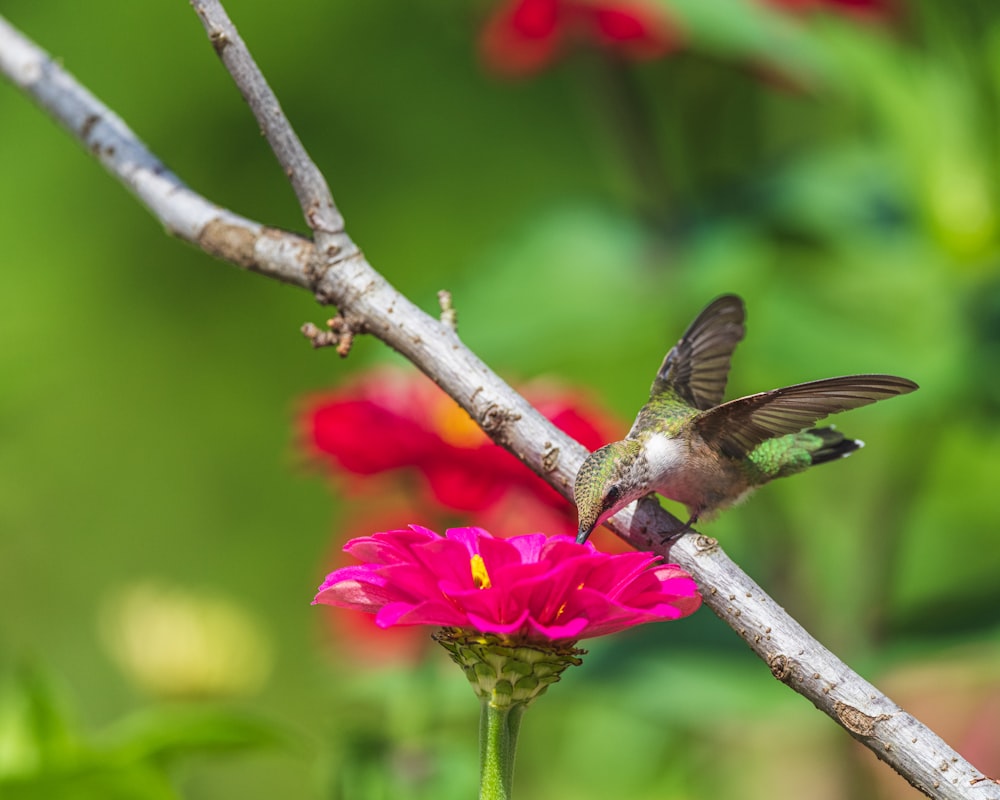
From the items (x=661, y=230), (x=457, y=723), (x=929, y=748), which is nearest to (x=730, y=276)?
(x=661, y=230)

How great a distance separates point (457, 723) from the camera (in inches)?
35.8

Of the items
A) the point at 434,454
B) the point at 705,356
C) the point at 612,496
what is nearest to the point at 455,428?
the point at 434,454

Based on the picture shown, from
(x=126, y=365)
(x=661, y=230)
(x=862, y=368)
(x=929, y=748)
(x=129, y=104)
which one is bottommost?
(x=929, y=748)

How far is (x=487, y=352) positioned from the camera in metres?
0.86

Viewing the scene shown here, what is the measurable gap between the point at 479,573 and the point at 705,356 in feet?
0.62

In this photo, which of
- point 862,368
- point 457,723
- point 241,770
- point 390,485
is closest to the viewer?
point 390,485

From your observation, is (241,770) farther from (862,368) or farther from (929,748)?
(929,748)

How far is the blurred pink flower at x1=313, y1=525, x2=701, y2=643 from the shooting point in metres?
0.31

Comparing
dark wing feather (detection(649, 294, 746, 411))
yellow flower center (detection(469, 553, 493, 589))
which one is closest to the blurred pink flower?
yellow flower center (detection(469, 553, 493, 589))

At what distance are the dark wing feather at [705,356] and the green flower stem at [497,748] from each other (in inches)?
6.6

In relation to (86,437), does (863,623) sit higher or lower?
lower

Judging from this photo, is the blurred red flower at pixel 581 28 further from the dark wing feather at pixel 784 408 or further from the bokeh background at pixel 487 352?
the dark wing feather at pixel 784 408

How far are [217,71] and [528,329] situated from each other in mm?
894

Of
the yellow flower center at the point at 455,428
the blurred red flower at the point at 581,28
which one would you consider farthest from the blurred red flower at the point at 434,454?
the blurred red flower at the point at 581,28
